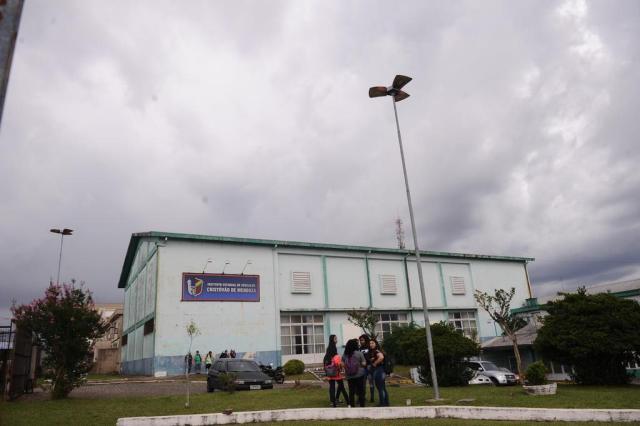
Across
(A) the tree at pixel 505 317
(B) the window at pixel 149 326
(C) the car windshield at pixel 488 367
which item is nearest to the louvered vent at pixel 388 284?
(A) the tree at pixel 505 317

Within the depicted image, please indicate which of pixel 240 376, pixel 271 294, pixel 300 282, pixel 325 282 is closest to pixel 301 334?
pixel 300 282

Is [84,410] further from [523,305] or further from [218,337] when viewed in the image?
[523,305]

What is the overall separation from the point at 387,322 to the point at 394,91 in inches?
953

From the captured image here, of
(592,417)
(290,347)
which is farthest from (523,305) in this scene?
(592,417)

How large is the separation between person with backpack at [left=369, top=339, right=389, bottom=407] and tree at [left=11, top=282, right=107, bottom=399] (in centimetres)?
933

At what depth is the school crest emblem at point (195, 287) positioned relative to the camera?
28.5m

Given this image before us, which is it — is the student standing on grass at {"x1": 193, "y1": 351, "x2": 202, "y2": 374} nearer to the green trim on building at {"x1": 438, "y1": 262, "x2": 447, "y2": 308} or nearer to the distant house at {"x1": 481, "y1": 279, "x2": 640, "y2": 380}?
the distant house at {"x1": 481, "y1": 279, "x2": 640, "y2": 380}

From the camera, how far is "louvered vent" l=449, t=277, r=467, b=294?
38.6 meters

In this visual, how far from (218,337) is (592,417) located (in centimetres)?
2243

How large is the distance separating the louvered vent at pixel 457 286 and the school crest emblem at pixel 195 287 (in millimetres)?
20038

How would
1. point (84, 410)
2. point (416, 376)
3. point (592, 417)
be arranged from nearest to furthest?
point (592, 417), point (84, 410), point (416, 376)

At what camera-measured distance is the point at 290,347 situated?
3134 centimetres

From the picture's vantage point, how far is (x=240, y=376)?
17531mm

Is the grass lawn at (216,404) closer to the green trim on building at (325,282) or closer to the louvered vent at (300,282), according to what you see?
the louvered vent at (300,282)
